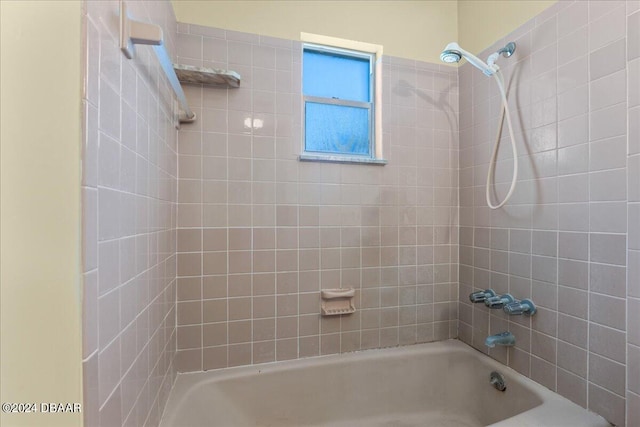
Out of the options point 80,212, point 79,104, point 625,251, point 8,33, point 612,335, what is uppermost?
point 8,33

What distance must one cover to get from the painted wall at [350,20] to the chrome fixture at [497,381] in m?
1.76

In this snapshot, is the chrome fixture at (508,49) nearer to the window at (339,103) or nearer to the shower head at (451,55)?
the shower head at (451,55)

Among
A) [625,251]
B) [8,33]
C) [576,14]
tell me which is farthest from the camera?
[576,14]

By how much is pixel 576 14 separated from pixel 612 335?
4.01ft

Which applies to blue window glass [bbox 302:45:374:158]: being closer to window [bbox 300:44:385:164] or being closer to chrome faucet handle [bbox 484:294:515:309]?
window [bbox 300:44:385:164]

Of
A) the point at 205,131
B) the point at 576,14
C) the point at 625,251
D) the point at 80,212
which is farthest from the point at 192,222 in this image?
the point at 576,14

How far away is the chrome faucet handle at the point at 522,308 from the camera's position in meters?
1.24

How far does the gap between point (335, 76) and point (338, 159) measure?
538 mm

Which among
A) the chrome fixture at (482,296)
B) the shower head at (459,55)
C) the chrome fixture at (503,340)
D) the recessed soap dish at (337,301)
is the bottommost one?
the chrome fixture at (503,340)

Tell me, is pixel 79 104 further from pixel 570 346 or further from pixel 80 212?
pixel 570 346

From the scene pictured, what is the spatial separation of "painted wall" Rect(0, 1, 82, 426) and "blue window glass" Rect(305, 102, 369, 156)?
1.14 m

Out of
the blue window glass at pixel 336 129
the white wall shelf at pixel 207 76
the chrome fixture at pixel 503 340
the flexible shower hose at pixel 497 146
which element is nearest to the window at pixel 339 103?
the blue window glass at pixel 336 129

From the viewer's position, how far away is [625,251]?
0.94m

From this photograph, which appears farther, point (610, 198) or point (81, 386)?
point (610, 198)
